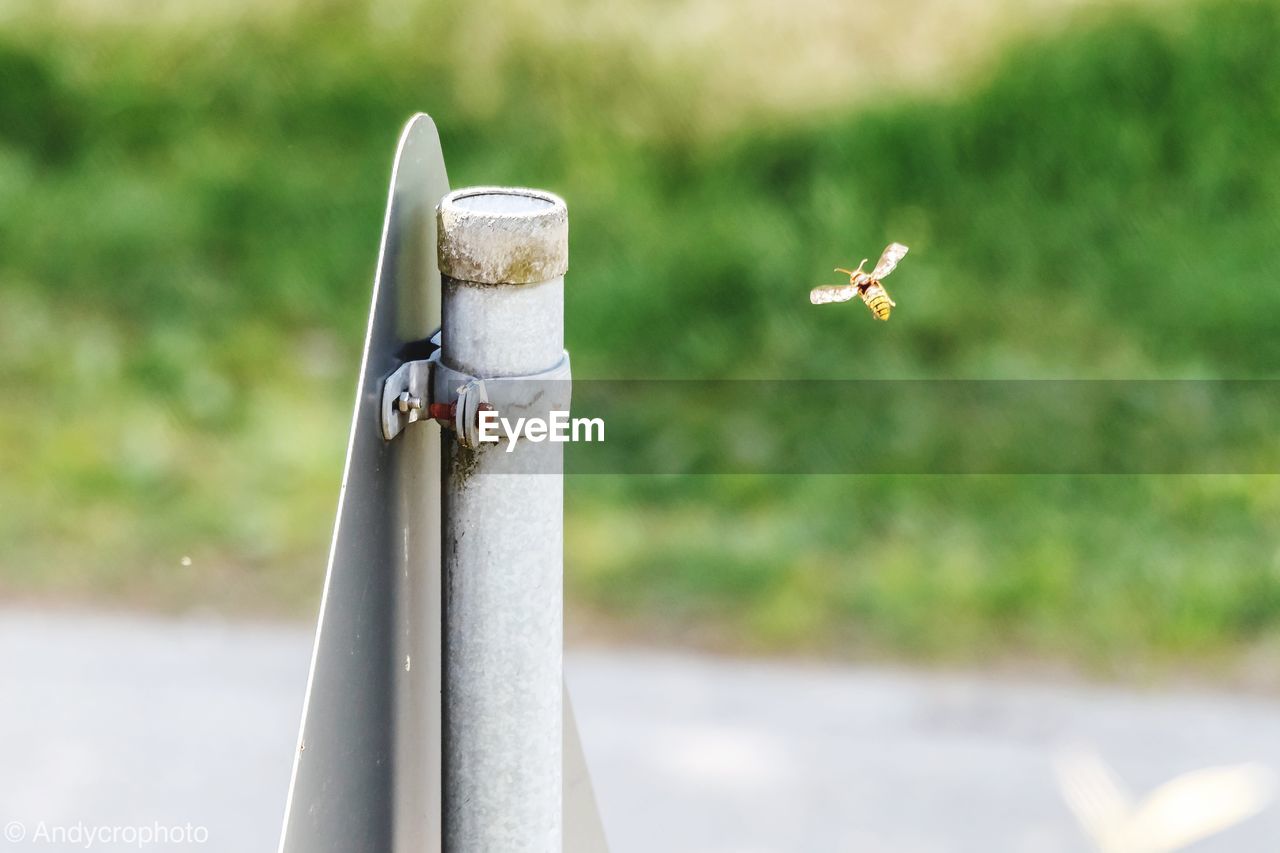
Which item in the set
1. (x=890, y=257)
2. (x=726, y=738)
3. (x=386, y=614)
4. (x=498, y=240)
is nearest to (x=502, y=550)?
(x=386, y=614)

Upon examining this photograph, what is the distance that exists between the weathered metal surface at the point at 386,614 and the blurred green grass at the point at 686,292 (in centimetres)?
236

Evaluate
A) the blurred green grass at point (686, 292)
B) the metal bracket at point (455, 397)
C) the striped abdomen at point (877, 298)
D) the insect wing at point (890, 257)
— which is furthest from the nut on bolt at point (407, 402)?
the blurred green grass at point (686, 292)

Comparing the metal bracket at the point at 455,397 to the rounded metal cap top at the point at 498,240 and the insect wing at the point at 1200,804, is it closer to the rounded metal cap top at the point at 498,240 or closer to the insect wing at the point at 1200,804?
the rounded metal cap top at the point at 498,240

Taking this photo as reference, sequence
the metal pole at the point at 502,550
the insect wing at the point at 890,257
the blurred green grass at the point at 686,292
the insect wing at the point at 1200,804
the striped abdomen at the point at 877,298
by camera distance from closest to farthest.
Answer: the metal pole at the point at 502,550, the insect wing at the point at 890,257, the striped abdomen at the point at 877,298, the insect wing at the point at 1200,804, the blurred green grass at the point at 686,292

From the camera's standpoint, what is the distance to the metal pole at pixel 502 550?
118cm

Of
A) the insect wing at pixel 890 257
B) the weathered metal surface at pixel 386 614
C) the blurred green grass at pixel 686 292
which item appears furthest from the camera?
the blurred green grass at pixel 686 292

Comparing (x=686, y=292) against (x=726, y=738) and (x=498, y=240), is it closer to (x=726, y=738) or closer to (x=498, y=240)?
(x=726, y=738)

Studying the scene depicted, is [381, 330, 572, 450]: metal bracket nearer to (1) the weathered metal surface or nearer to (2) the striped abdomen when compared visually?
(1) the weathered metal surface

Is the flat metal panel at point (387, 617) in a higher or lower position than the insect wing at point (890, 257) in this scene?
lower

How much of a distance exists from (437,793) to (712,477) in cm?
272

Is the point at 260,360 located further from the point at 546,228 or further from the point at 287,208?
the point at 546,228

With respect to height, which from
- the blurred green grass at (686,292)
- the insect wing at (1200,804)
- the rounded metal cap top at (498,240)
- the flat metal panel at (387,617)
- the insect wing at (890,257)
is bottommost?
the flat metal panel at (387,617)

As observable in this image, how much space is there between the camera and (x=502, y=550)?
1.19 m

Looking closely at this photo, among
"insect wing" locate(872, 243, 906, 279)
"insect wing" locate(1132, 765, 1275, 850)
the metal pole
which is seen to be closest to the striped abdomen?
"insect wing" locate(872, 243, 906, 279)
